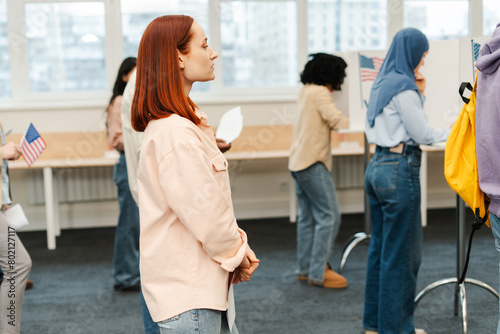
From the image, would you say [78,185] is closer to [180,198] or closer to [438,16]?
[438,16]

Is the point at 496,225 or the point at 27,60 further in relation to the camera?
the point at 27,60

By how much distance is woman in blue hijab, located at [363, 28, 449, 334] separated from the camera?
8.50 ft

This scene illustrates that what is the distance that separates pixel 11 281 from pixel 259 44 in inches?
172

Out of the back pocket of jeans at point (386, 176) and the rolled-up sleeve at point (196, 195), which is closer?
the rolled-up sleeve at point (196, 195)

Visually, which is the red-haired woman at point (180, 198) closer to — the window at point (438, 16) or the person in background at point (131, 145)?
the person in background at point (131, 145)

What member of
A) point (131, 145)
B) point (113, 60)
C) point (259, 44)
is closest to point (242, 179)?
point (259, 44)

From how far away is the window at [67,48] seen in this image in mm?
6000

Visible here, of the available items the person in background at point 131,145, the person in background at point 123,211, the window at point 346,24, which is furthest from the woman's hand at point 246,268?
the window at point 346,24

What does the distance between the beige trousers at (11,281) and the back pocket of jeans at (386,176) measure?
1.61 metres

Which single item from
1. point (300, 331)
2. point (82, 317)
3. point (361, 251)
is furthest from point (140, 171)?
Result: point (361, 251)

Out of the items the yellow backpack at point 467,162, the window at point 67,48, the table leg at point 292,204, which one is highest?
the window at point 67,48

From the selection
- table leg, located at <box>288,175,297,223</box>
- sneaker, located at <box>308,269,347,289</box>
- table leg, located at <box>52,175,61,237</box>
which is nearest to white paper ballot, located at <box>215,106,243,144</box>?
sneaker, located at <box>308,269,347,289</box>

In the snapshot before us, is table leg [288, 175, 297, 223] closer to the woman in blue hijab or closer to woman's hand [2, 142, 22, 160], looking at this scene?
the woman in blue hijab

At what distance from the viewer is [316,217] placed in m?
3.83
